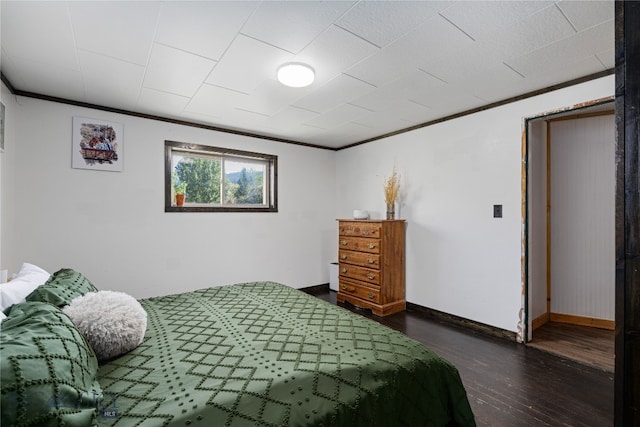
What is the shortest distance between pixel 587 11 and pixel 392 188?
2.44 metres

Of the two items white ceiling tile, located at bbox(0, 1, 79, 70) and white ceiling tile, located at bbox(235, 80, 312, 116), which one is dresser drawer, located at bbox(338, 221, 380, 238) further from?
white ceiling tile, located at bbox(0, 1, 79, 70)

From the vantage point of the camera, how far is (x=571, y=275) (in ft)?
11.1

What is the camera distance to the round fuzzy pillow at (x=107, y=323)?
124 cm

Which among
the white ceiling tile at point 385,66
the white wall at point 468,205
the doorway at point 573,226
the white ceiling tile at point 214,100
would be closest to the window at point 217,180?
the white ceiling tile at point 214,100

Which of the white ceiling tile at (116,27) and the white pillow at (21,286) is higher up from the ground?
the white ceiling tile at (116,27)

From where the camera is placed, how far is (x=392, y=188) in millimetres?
3881

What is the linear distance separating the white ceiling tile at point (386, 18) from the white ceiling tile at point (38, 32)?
1.59 meters

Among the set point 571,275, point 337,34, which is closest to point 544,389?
point 571,275

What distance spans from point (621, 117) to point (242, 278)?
3772mm

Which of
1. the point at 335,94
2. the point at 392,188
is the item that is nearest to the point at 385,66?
the point at 335,94

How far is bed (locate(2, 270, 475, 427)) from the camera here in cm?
92

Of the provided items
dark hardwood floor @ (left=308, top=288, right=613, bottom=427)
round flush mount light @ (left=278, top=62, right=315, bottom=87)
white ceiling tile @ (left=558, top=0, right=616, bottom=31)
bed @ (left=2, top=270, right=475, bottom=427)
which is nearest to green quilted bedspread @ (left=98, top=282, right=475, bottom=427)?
bed @ (left=2, top=270, right=475, bottom=427)

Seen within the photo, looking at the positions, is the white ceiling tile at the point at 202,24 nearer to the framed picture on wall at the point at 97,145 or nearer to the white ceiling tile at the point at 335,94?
the white ceiling tile at the point at 335,94

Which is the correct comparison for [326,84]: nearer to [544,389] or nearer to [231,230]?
[231,230]
